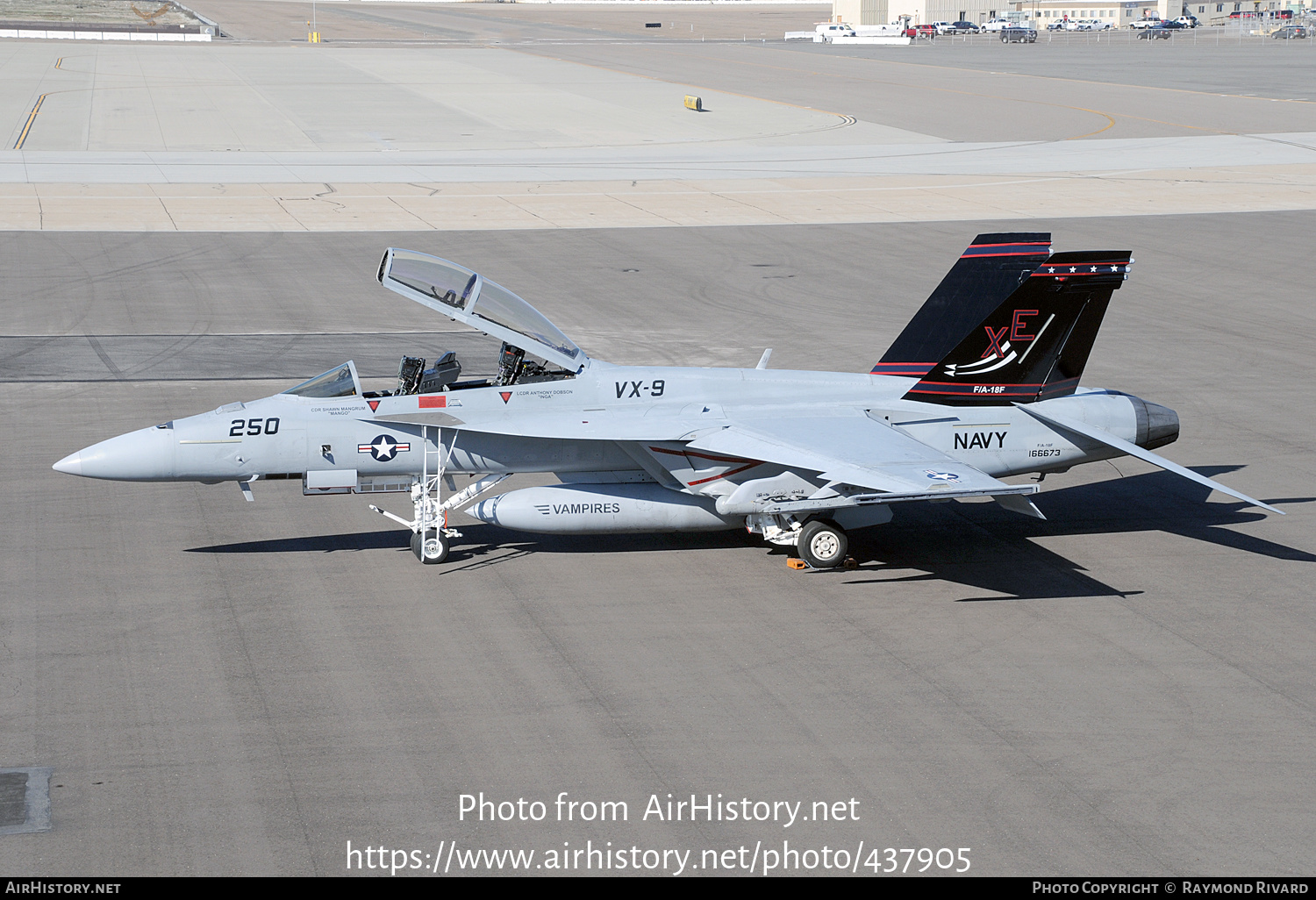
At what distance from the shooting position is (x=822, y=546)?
1573 cm

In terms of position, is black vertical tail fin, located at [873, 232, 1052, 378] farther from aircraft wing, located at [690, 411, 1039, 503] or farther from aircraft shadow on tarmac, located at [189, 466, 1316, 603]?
aircraft shadow on tarmac, located at [189, 466, 1316, 603]

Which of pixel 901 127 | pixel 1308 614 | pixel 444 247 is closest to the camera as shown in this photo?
pixel 1308 614

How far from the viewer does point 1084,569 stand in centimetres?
1596

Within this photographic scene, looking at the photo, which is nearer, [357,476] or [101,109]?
[357,476]

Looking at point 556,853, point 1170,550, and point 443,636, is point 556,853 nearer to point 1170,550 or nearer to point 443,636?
point 443,636

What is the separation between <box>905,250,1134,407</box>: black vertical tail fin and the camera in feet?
53.4

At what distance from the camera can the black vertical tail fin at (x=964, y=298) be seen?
681 inches

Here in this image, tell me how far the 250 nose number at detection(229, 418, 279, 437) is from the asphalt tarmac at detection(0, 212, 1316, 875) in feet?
5.67

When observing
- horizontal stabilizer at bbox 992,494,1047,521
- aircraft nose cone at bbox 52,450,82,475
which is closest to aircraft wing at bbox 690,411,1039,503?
horizontal stabilizer at bbox 992,494,1047,521

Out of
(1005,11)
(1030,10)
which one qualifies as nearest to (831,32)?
(1005,11)

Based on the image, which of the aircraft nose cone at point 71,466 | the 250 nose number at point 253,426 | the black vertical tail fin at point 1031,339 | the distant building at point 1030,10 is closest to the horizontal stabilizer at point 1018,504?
the black vertical tail fin at point 1031,339

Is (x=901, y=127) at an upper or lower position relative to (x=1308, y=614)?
upper

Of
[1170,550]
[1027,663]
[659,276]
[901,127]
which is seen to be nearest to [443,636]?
[1027,663]

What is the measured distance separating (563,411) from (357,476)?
2.72 meters
